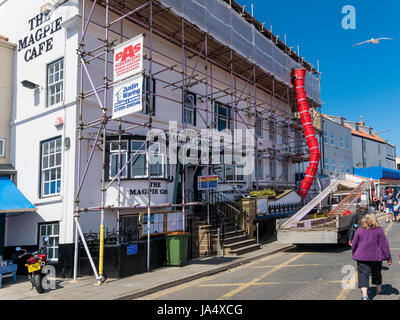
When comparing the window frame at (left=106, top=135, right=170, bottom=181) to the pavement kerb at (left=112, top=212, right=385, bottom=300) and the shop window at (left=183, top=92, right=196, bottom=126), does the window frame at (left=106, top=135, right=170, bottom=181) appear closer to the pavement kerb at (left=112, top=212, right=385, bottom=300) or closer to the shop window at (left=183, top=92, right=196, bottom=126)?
the shop window at (left=183, top=92, right=196, bottom=126)

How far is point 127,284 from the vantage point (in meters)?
9.39

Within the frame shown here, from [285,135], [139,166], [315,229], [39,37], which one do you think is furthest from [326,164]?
[39,37]

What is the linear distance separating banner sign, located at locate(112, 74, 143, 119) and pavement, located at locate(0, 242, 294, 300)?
467 centimetres

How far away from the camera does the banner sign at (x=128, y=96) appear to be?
986 centimetres

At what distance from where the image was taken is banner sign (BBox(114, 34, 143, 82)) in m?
10.1

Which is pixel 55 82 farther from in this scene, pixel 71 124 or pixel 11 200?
pixel 11 200

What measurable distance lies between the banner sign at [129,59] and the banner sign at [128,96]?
0.22m

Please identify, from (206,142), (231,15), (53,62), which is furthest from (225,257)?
(231,15)

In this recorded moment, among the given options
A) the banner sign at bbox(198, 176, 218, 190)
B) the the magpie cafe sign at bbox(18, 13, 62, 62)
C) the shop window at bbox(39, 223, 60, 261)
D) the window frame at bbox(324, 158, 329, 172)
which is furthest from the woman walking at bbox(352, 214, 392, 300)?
the window frame at bbox(324, 158, 329, 172)

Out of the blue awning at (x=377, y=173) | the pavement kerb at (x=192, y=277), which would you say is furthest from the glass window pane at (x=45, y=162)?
the blue awning at (x=377, y=173)

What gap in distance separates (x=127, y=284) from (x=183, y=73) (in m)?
8.60

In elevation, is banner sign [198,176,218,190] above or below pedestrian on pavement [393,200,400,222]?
above

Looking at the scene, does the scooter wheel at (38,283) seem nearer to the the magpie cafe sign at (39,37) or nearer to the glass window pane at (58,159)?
the glass window pane at (58,159)

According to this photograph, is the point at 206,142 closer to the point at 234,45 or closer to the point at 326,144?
the point at 234,45
